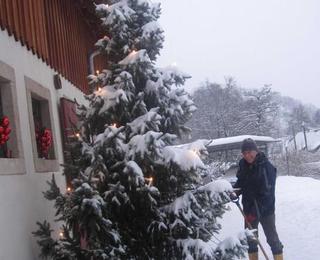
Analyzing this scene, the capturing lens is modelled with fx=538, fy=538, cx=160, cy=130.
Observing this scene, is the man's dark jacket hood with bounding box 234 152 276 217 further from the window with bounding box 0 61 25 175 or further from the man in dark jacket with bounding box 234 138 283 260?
the window with bounding box 0 61 25 175

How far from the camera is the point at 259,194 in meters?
6.84

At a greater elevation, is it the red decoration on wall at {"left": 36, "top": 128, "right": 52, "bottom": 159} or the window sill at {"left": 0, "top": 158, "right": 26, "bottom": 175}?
the red decoration on wall at {"left": 36, "top": 128, "right": 52, "bottom": 159}

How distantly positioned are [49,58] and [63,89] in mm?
875

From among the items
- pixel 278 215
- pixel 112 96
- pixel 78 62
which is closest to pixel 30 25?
pixel 112 96

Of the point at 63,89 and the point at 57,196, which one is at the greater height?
the point at 63,89

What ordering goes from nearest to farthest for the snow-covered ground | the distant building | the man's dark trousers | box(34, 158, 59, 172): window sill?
the distant building → box(34, 158, 59, 172): window sill → the man's dark trousers → the snow-covered ground

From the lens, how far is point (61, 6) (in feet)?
25.7

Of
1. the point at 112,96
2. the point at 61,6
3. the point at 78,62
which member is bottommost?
the point at 112,96

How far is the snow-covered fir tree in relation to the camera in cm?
469

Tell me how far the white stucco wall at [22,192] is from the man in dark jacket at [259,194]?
8.00 ft

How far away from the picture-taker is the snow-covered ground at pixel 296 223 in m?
8.20

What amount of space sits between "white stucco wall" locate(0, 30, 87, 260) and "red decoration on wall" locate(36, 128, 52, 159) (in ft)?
0.93

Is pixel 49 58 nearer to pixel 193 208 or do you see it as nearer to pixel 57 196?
pixel 57 196

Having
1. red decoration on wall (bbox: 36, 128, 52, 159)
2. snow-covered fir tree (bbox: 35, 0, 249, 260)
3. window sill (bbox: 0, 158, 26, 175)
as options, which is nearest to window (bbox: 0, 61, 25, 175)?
window sill (bbox: 0, 158, 26, 175)
